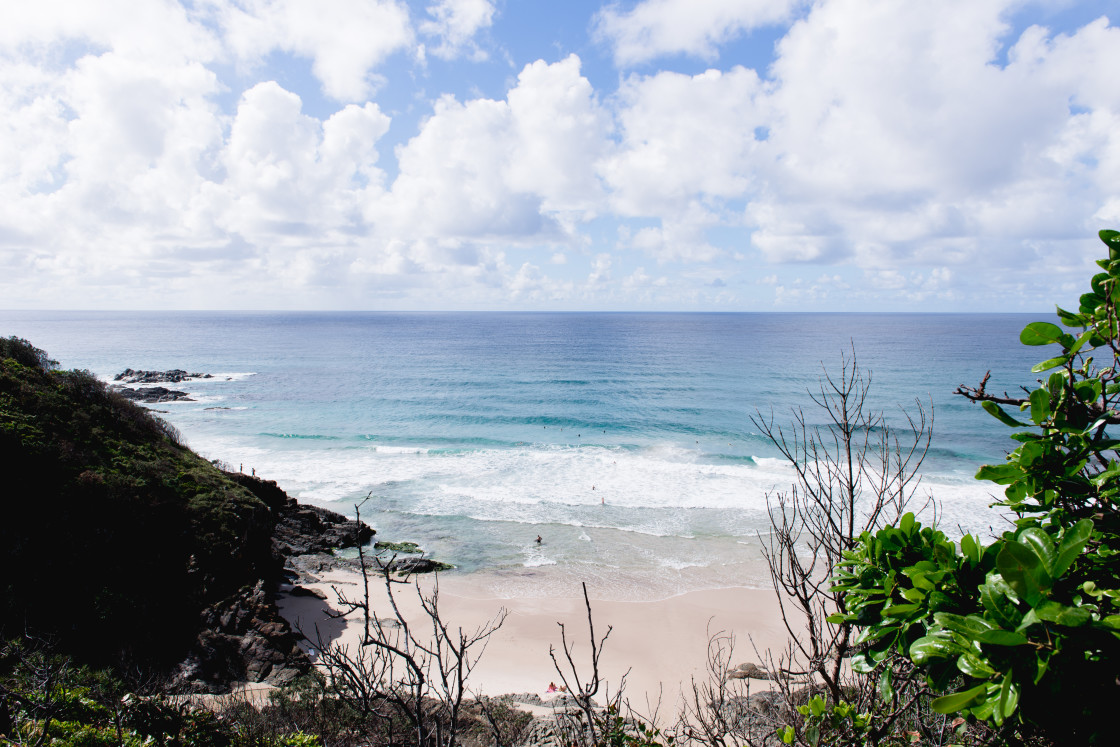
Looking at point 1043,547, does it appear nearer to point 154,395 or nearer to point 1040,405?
point 1040,405

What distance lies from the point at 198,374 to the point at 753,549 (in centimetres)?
6824

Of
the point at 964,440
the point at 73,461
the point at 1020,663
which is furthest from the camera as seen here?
the point at 964,440

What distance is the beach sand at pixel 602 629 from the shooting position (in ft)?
47.7

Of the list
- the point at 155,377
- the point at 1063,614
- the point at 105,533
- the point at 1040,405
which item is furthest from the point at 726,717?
the point at 155,377

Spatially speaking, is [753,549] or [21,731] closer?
[21,731]

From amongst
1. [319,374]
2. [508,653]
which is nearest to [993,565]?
[508,653]

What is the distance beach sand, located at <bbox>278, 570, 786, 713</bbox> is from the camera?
14.5 metres

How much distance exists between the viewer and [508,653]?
1570 centimetres

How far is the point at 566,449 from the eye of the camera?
35719 millimetres

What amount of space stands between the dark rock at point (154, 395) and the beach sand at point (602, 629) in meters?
42.7

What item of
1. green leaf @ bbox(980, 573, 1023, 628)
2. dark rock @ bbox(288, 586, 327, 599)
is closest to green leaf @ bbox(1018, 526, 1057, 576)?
green leaf @ bbox(980, 573, 1023, 628)

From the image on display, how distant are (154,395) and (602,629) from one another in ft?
178

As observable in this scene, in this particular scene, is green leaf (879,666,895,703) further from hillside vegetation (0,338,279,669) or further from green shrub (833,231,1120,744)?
hillside vegetation (0,338,279,669)

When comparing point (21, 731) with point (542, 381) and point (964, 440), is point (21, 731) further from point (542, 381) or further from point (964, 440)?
point (542, 381)
